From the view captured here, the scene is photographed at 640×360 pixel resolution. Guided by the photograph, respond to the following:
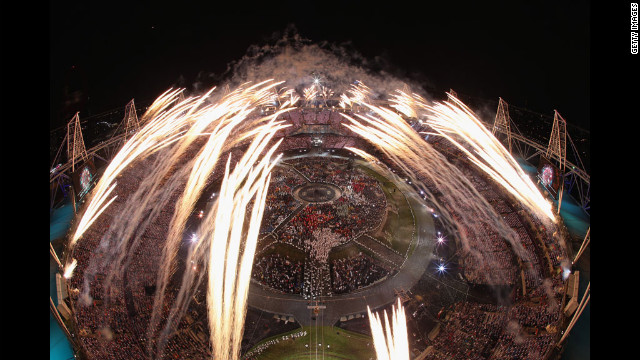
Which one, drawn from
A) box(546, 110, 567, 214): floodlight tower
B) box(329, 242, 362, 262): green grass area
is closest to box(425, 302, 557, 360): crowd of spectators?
box(329, 242, 362, 262): green grass area

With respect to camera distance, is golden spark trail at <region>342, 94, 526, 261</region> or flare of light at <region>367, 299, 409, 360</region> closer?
flare of light at <region>367, 299, 409, 360</region>

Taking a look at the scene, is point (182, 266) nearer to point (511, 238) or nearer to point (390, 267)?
point (390, 267)

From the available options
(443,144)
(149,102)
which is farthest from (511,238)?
(149,102)

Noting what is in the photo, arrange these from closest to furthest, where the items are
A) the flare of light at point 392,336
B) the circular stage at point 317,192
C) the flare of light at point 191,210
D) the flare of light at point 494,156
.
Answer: the flare of light at point 392,336 < the flare of light at point 191,210 < the flare of light at point 494,156 < the circular stage at point 317,192

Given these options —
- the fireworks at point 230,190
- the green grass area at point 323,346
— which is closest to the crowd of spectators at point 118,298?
the fireworks at point 230,190

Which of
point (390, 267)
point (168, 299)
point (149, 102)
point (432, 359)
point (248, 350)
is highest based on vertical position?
point (149, 102)

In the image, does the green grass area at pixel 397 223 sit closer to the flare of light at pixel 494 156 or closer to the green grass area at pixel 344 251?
the green grass area at pixel 344 251

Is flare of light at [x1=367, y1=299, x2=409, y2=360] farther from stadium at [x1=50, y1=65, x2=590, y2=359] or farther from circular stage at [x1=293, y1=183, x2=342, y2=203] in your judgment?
circular stage at [x1=293, y1=183, x2=342, y2=203]
